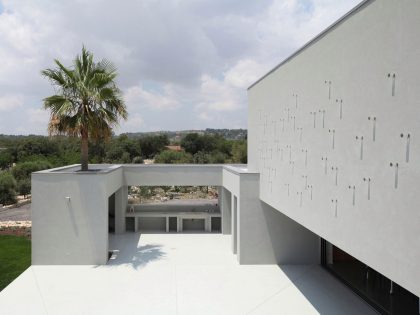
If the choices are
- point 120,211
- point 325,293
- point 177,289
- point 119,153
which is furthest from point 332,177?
point 119,153

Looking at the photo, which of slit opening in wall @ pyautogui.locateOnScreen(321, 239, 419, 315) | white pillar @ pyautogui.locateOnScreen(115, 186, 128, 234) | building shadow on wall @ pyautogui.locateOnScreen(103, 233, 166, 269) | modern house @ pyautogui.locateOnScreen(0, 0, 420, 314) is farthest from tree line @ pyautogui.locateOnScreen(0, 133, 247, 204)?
slit opening in wall @ pyautogui.locateOnScreen(321, 239, 419, 315)

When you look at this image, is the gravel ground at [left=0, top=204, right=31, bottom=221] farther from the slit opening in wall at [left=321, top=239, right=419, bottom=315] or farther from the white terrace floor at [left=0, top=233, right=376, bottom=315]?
the slit opening in wall at [left=321, top=239, right=419, bottom=315]

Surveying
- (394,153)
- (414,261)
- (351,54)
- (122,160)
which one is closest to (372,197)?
(394,153)

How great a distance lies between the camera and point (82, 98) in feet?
53.0

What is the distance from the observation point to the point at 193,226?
23031 mm

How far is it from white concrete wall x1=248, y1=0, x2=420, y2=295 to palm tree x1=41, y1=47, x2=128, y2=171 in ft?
27.2

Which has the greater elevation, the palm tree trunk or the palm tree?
the palm tree

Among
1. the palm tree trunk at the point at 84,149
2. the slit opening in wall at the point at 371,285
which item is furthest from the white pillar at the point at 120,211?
the slit opening in wall at the point at 371,285

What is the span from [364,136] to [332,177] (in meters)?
1.62

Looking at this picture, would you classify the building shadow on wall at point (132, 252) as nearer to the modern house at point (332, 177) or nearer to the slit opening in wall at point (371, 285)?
the modern house at point (332, 177)

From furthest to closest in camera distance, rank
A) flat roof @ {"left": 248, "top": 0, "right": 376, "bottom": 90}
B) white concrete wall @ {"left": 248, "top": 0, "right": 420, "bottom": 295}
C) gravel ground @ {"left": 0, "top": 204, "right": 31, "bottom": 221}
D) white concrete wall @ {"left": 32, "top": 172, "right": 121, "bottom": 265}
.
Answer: gravel ground @ {"left": 0, "top": 204, "right": 31, "bottom": 221}, white concrete wall @ {"left": 32, "top": 172, "right": 121, "bottom": 265}, flat roof @ {"left": 248, "top": 0, "right": 376, "bottom": 90}, white concrete wall @ {"left": 248, "top": 0, "right": 420, "bottom": 295}

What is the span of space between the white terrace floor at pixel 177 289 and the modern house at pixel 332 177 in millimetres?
798

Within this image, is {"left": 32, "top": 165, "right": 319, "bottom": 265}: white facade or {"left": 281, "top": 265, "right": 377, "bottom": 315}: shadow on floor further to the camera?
{"left": 32, "top": 165, "right": 319, "bottom": 265}: white facade

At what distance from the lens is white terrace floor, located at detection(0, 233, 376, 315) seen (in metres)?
11.4
